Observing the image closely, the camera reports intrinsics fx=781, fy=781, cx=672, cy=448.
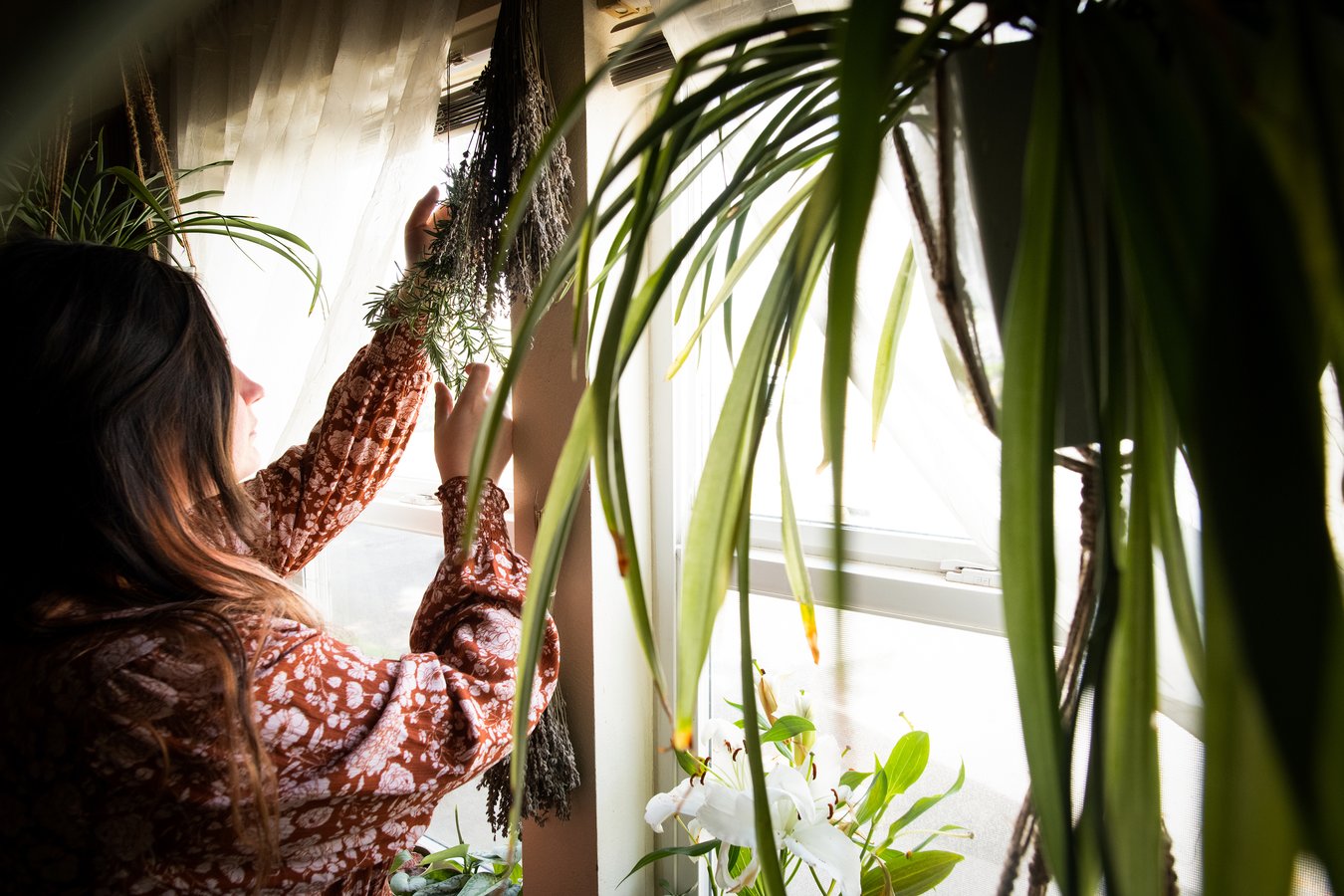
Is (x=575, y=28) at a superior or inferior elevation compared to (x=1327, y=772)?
superior

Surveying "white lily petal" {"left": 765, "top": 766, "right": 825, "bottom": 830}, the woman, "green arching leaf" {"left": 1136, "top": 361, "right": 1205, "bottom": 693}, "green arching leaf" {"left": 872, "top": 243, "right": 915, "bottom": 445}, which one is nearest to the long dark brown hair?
the woman

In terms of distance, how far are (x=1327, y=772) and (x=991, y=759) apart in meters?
0.93

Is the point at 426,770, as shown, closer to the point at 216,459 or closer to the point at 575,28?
the point at 216,459

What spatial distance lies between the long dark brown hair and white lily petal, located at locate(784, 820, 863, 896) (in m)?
0.48

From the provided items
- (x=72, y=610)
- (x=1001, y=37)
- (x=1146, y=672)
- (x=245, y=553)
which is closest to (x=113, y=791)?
(x=72, y=610)

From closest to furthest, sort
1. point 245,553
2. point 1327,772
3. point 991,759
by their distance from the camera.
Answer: point 1327,772, point 245,553, point 991,759

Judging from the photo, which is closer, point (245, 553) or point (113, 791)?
point (113, 791)

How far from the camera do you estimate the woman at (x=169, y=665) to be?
67 cm

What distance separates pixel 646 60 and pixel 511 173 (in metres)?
0.23

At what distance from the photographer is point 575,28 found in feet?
3.42

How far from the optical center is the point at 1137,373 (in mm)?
307

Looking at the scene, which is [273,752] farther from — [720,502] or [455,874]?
[455,874]

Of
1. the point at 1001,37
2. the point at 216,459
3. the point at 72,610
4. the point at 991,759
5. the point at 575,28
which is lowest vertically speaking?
the point at 991,759

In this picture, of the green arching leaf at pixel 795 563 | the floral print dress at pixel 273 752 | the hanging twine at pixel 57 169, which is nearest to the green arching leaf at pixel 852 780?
the floral print dress at pixel 273 752
